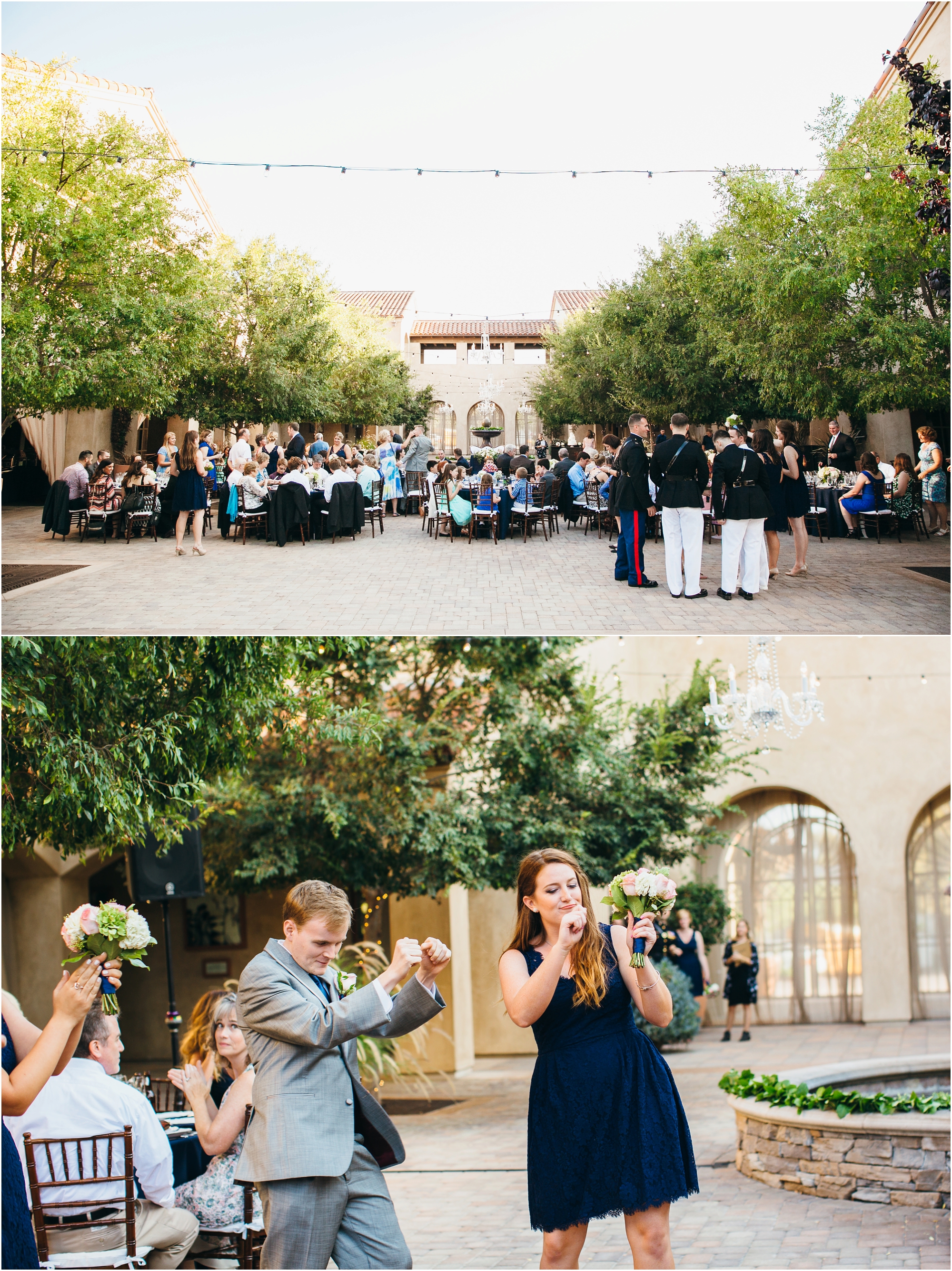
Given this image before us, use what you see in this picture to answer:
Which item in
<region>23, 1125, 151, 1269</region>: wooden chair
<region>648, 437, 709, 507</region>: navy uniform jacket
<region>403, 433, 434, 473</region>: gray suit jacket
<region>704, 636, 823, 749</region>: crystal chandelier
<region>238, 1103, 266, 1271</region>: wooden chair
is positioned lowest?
<region>238, 1103, 266, 1271</region>: wooden chair

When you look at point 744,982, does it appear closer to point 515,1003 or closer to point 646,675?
point 646,675

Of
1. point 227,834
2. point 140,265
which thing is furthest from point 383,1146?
point 140,265

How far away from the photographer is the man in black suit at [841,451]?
984cm

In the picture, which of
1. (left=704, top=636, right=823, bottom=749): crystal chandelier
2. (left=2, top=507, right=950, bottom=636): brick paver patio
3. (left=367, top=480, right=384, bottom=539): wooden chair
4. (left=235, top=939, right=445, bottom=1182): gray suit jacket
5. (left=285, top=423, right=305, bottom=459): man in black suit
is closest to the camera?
(left=235, top=939, right=445, bottom=1182): gray suit jacket

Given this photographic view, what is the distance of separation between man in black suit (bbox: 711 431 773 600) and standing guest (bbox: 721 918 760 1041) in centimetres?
460

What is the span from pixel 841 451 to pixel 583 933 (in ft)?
26.5

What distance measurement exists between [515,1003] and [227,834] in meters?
7.13

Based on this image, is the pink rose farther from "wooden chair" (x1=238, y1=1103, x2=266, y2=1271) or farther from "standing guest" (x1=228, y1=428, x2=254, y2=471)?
"standing guest" (x1=228, y1=428, x2=254, y2=471)

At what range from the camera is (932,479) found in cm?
1007

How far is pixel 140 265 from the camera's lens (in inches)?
392

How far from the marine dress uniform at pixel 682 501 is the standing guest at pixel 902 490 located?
6.87ft

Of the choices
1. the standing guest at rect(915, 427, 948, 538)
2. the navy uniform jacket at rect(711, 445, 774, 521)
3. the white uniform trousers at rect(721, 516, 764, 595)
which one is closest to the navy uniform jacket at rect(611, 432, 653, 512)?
the navy uniform jacket at rect(711, 445, 774, 521)

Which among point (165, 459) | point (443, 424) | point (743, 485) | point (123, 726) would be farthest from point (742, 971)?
point (123, 726)

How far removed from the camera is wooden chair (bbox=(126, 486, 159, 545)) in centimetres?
A: 1144
